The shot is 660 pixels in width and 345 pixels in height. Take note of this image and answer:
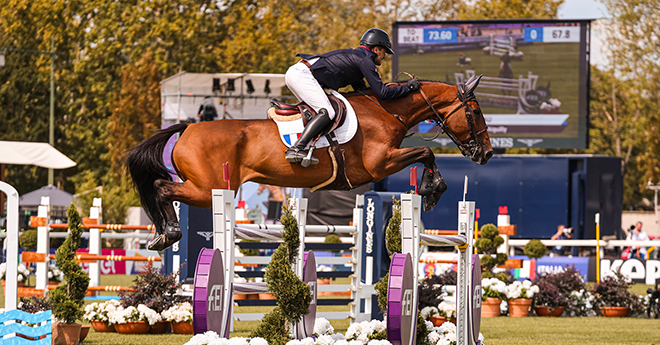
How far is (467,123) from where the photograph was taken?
587 cm

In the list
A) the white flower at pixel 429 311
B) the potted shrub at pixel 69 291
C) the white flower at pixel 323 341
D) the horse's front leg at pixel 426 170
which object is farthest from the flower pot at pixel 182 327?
the white flower at pixel 323 341

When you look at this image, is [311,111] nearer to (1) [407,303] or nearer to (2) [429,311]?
(1) [407,303]

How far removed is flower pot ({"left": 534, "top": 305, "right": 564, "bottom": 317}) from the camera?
10.8 meters

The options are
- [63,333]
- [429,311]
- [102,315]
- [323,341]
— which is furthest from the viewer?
[429,311]

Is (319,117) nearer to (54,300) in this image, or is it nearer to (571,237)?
(54,300)

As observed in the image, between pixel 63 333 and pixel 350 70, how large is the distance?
286cm

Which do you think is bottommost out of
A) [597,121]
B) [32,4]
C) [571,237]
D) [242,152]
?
[571,237]

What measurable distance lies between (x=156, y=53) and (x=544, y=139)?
19.8m

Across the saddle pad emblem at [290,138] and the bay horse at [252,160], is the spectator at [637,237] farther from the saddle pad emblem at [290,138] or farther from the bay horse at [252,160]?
the saddle pad emblem at [290,138]

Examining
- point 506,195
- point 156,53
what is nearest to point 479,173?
point 506,195

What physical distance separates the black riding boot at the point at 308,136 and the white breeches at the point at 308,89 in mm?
80

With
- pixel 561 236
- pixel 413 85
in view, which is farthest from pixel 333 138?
pixel 561 236

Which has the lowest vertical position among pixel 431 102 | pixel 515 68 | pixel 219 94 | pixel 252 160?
pixel 252 160

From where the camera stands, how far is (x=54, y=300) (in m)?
6.18
